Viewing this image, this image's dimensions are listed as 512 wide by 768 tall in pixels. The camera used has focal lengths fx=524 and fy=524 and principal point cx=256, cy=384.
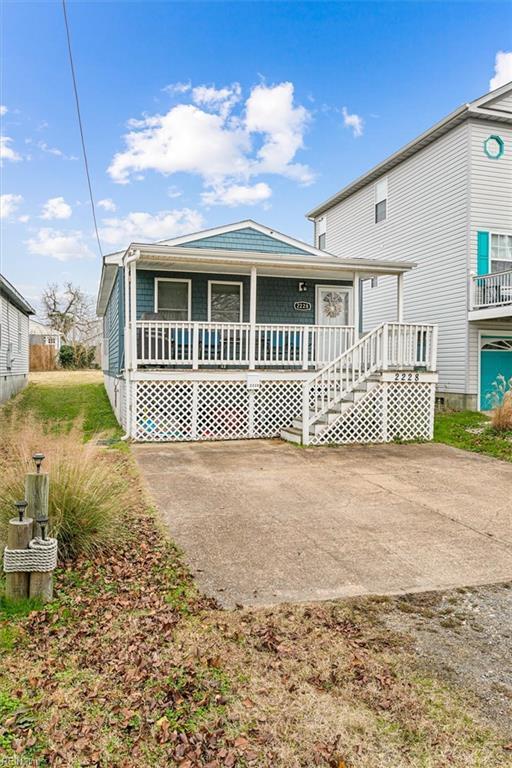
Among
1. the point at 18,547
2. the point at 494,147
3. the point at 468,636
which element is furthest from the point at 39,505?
the point at 494,147

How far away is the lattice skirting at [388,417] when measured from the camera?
10242 millimetres

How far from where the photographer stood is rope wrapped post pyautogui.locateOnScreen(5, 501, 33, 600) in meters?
3.29

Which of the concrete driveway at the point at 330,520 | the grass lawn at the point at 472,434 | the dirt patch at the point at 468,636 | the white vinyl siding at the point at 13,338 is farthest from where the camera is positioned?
the white vinyl siding at the point at 13,338

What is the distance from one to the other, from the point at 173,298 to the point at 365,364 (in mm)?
5073

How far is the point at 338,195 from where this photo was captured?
1956 cm

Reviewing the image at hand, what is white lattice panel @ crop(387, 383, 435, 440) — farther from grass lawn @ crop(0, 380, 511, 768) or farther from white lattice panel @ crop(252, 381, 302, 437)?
grass lawn @ crop(0, 380, 511, 768)

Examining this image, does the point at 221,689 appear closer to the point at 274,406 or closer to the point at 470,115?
the point at 274,406

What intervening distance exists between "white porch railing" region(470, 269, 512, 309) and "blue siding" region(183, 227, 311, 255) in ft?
14.8

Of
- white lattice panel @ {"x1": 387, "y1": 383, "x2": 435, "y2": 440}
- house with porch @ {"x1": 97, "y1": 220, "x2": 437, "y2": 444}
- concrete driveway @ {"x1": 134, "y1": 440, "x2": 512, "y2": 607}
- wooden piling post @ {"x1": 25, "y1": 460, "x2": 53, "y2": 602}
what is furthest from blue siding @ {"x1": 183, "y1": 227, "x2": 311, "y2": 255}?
wooden piling post @ {"x1": 25, "y1": 460, "x2": 53, "y2": 602}

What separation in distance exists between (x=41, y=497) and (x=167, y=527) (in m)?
1.77

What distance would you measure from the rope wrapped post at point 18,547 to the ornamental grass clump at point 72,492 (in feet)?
1.86

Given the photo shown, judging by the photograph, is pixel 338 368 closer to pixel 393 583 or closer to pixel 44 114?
pixel 393 583

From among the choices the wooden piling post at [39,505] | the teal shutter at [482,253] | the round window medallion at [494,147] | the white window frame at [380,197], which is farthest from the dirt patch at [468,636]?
the white window frame at [380,197]

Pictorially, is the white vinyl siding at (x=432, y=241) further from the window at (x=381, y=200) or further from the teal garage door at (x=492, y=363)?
the teal garage door at (x=492, y=363)
